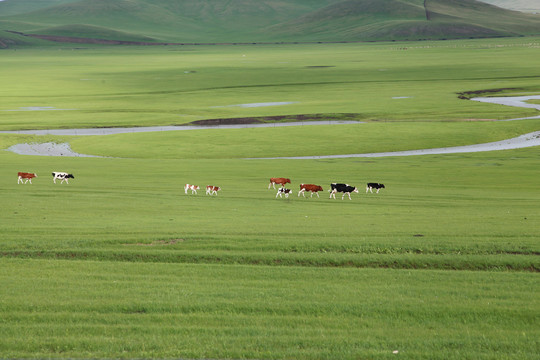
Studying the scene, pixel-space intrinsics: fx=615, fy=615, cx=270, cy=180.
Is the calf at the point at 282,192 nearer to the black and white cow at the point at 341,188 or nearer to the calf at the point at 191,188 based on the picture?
the black and white cow at the point at 341,188

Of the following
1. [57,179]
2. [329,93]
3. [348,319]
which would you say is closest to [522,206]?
[348,319]

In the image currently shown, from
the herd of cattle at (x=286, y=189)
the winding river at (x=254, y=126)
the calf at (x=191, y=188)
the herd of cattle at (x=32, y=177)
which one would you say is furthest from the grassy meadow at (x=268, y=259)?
the winding river at (x=254, y=126)

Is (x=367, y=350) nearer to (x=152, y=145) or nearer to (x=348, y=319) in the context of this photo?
(x=348, y=319)

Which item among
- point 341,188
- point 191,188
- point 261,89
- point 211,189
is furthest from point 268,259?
point 261,89

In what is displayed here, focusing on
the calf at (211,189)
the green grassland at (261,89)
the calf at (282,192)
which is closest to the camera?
the calf at (282,192)

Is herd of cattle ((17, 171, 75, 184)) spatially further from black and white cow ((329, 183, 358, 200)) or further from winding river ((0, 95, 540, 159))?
winding river ((0, 95, 540, 159))

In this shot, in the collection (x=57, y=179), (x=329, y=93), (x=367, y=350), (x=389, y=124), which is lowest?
(x=367, y=350)

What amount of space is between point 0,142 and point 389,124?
45490mm

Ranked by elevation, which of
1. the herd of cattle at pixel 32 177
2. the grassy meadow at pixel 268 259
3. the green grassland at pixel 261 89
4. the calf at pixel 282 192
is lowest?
the grassy meadow at pixel 268 259

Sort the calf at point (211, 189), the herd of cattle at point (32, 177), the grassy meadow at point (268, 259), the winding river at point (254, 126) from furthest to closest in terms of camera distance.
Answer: the winding river at point (254, 126) → the herd of cattle at point (32, 177) → the calf at point (211, 189) → the grassy meadow at point (268, 259)

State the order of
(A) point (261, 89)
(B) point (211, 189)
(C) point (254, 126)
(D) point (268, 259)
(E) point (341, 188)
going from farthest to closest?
1. (A) point (261, 89)
2. (C) point (254, 126)
3. (B) point (211, 189)
4. (E) point (341, 188)
5. (D) point (268, 259)

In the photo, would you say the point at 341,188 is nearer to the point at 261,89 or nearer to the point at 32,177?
the point at 32,177

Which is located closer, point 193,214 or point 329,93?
point 193,214

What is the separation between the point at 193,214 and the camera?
2753 cm
